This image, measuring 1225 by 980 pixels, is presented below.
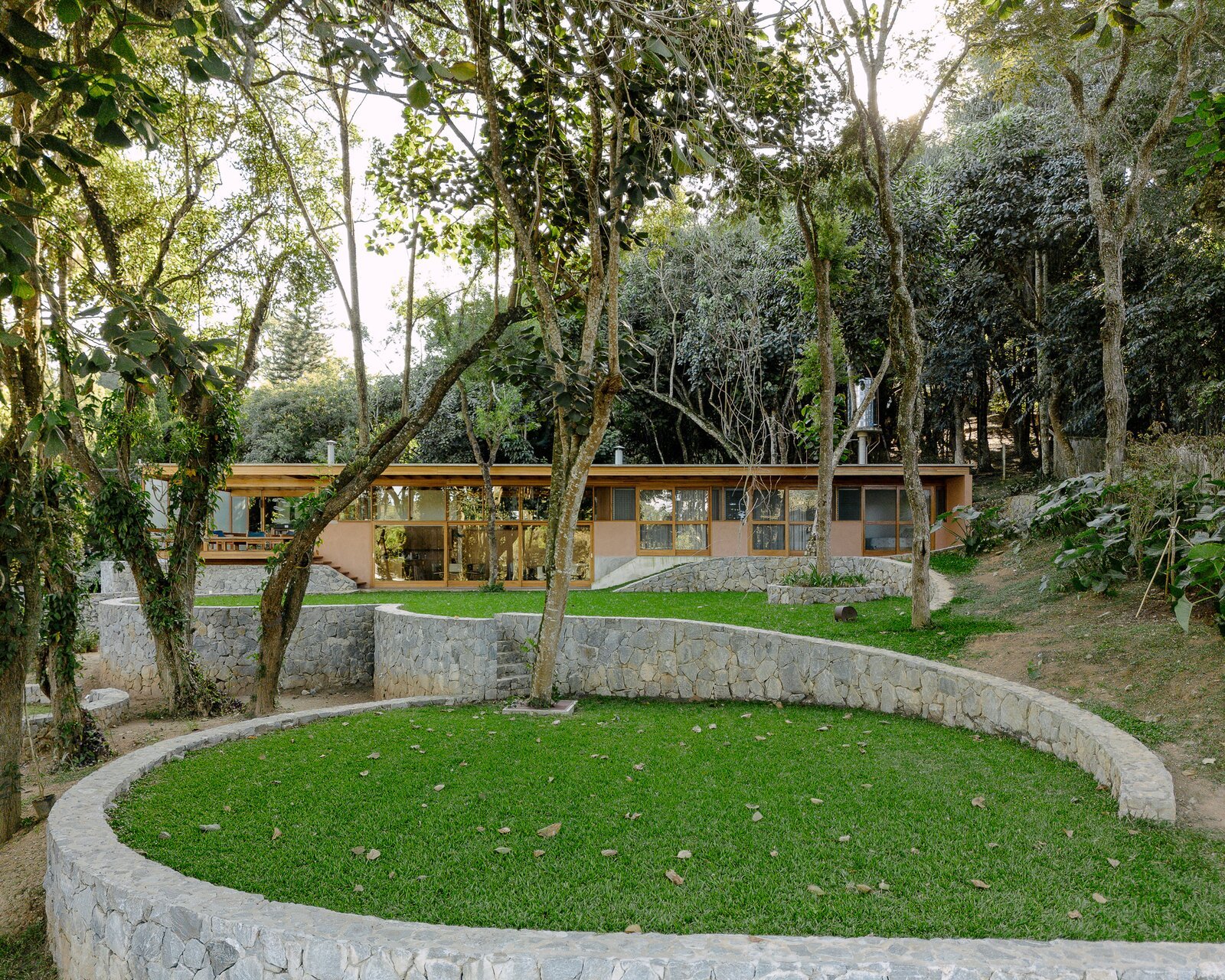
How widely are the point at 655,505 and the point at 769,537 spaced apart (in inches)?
112

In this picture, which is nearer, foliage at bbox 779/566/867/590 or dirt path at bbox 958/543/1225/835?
dirt path at bbox 958/543/1225/835

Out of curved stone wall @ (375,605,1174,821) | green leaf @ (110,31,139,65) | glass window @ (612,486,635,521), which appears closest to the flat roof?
glass window @ (612,486,635,521)

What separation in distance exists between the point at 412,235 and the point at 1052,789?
845 centimetres

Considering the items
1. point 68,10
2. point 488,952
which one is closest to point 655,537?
point 488,952

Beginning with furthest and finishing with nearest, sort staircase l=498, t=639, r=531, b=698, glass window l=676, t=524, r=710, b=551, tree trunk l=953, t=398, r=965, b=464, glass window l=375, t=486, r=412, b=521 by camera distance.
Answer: tree trunk l=953, t=398, r=965, b=464, glass window l=375, t=486, r=412, b=521, glass window l=676, t=524, r=710, b=551, staircase l=498, t=639, r=531, b=698

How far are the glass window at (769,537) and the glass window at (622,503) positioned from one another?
9.91 feet

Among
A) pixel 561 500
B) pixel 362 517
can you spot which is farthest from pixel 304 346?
pixel 561 500

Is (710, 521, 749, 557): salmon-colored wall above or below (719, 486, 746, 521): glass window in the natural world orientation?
below

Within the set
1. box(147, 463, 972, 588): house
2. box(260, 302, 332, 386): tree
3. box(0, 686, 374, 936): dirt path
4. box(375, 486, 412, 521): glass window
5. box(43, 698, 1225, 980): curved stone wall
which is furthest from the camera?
box(260, 302, 332, 386): tree

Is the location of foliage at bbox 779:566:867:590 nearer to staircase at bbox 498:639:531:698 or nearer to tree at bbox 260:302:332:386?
staircase at bbox 498:639:531:698

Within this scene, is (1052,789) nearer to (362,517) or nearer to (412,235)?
(412,235)

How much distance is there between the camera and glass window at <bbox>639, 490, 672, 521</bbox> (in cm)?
1925

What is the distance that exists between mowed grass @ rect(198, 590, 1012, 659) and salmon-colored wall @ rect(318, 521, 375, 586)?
146 cm

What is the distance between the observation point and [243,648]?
12.6 metres
